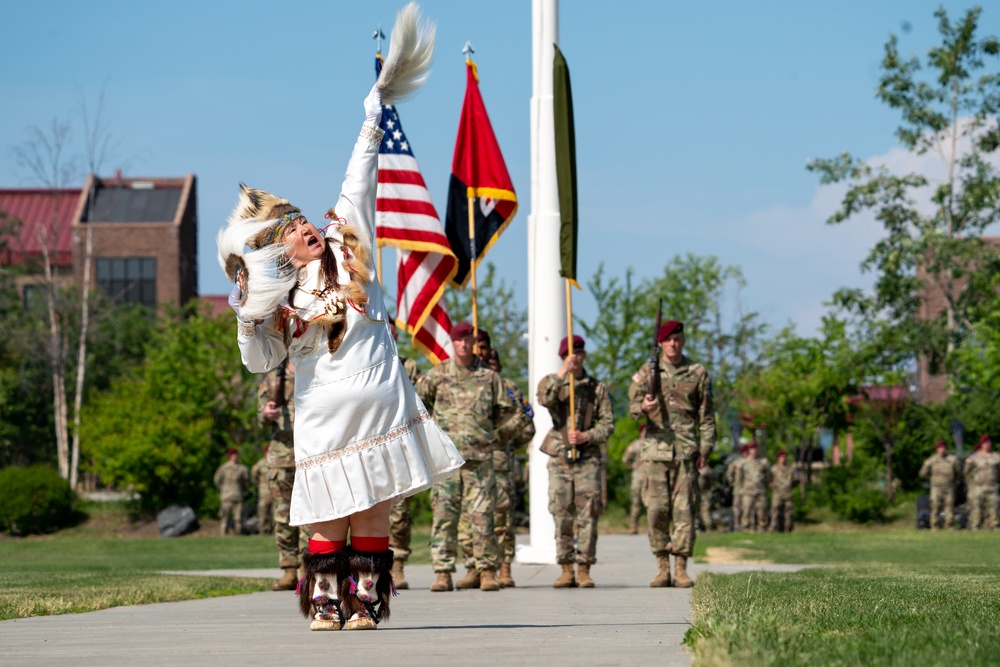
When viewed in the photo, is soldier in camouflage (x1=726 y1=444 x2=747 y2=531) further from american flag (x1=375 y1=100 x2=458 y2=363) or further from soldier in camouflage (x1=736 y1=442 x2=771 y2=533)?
american flag (x1=375 y1=100 x2=458 y2=363)

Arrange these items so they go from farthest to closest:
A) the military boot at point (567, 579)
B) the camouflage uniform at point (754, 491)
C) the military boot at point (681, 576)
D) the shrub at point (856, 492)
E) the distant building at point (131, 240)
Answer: the distant building at point (131, 240)
the shrub at point (856, 492)
the camouflage uniform at point (754, 491)
the military boot at point (567, 579)
the military boot at point (681, 576)

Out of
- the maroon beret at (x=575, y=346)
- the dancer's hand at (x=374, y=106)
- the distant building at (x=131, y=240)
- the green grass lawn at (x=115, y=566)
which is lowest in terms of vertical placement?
the green grass lawn at (x=115, y=566)

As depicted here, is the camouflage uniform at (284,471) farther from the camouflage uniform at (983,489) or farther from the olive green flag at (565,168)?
the camouflage uniform at (983,489)

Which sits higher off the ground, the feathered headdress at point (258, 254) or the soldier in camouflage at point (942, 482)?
the feathered headdress at point (258, 254)

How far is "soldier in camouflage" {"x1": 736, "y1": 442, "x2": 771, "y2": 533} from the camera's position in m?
34.2

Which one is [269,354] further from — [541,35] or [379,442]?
[541,35]

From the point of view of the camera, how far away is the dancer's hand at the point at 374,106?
8.16 meters

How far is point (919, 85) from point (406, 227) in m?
32.8

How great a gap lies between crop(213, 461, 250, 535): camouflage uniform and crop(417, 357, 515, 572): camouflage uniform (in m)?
24.7

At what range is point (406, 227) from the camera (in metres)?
16.3

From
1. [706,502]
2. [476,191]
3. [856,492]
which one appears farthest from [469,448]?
[856,492]

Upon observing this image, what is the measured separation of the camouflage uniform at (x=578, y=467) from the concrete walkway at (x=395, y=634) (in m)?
1.55

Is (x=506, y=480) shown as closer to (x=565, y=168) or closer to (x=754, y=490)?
(x=565, y=168)

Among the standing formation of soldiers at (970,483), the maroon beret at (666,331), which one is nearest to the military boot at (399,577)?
the maroon beret at (666,331)
